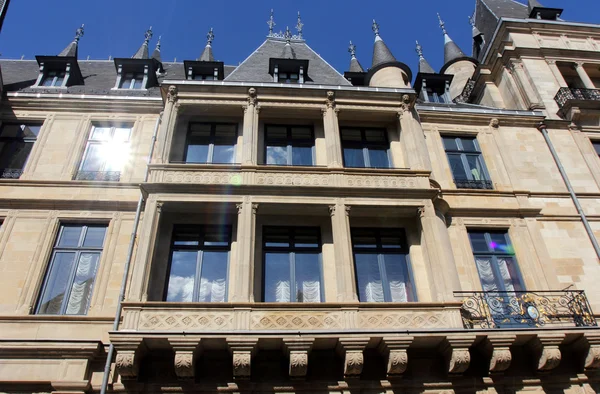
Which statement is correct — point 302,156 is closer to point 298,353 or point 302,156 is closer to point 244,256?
point 244,256

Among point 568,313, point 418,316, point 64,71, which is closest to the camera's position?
point 418,316

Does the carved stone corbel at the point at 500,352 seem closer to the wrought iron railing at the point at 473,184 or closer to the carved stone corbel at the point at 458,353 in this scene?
the carved stone corbel at the point at 458,353

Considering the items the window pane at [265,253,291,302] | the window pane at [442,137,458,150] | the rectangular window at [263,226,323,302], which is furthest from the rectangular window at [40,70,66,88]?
the window pane at [442,137,458,150]

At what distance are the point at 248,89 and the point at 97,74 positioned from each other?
9.14 m

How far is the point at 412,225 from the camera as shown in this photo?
1289 centimetres

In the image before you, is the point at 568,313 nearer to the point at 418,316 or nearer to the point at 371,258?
the point at 418,316

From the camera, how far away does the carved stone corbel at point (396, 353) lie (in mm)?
9633

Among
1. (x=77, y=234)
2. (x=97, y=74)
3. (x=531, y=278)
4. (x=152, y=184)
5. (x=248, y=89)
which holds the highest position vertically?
(x=97, y=74)

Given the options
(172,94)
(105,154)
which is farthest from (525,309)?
(105,154)

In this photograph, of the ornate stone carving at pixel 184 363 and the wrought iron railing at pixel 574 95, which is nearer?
the ornate stone carving at pixel 184 363

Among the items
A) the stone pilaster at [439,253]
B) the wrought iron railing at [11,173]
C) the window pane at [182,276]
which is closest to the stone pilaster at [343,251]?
the stone pilaster at [439,253]

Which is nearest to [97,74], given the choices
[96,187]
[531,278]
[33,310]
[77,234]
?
[96,187]

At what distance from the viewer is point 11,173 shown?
1335cm

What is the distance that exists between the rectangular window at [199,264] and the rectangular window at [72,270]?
2.04 m
